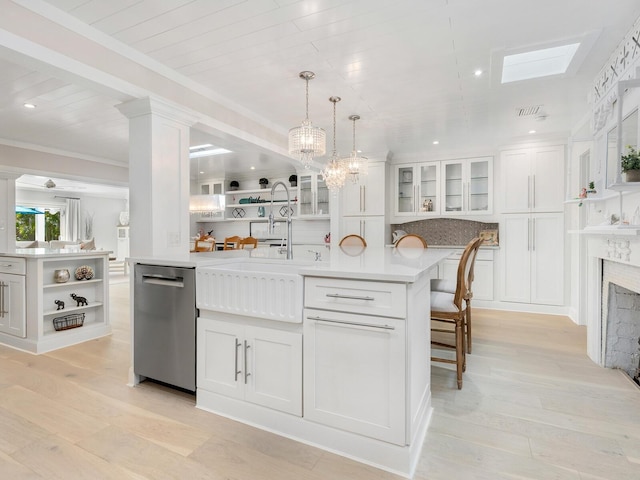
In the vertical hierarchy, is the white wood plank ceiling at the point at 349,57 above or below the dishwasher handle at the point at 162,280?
above

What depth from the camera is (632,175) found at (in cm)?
204

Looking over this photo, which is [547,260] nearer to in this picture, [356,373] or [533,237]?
[533,237]

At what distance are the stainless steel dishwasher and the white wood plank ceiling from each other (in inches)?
56.0

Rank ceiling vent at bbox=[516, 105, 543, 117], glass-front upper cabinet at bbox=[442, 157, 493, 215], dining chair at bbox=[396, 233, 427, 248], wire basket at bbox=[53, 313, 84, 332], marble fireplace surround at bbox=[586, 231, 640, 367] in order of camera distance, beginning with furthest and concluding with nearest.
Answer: glass-front upper cabinet at bbox=[442, 157, 493, 215]
dining chair at bbox=[396, 233, 427, 248]
ceiling vent at bbox=[516, 105, 543, 117]
wire basket at bbox=[53, 313, 84, 332]
marble fireplace surround at bbox=[586, 231, 640, 367]

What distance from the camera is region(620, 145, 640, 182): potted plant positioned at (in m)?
2.03

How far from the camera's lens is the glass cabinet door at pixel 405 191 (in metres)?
5.59

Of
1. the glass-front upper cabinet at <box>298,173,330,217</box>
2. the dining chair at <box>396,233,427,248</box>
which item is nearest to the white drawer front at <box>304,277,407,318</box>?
the dining chair at <box>396,233,427,248</box>

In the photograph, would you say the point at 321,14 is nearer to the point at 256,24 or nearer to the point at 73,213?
the point at 256,24

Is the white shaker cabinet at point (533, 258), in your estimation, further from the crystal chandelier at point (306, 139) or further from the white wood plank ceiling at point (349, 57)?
the crystal chandelier at point (306, 139)

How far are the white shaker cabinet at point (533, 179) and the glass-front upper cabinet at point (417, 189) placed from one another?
97 centimetres

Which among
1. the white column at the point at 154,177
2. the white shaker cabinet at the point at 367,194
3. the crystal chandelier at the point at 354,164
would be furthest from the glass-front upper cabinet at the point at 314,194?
the white column at the point at 154,177

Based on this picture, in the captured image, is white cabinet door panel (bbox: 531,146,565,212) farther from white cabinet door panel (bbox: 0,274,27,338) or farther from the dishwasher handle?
white cabinet door panel (bbox: 0,274,27,338)

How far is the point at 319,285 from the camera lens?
171 cm

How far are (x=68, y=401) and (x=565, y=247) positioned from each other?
5.58 m
